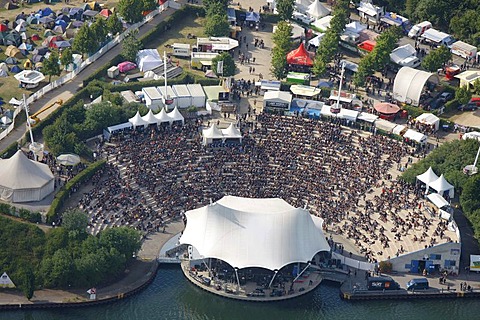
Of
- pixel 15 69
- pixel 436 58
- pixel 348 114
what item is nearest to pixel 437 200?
pixel 348 114

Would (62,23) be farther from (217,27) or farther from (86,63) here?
(217,27)

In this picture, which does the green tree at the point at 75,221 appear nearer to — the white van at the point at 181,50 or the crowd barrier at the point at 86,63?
the crowd barrier at the point at 86,63

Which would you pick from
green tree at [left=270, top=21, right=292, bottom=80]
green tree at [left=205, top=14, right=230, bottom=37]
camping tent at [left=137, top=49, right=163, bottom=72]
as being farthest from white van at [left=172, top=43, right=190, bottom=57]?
green tree at [left=270, top=21, right=292, bottom=80]

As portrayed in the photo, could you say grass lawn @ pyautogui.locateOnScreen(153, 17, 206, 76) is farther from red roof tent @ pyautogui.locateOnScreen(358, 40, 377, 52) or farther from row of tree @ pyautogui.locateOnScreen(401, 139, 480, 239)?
row of tree @ pyautogui.locateOnScreen(401, 139, 480, 239)

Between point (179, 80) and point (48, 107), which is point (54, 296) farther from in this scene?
point (179, 80)

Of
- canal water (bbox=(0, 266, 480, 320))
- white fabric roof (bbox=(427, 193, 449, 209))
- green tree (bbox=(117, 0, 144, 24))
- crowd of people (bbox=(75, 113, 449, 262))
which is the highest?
green tree (bbox=(117, 0, 144, 24))

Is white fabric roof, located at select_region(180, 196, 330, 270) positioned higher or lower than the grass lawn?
higher

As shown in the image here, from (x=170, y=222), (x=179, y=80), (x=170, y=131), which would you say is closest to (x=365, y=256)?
(x=170, y=222)
